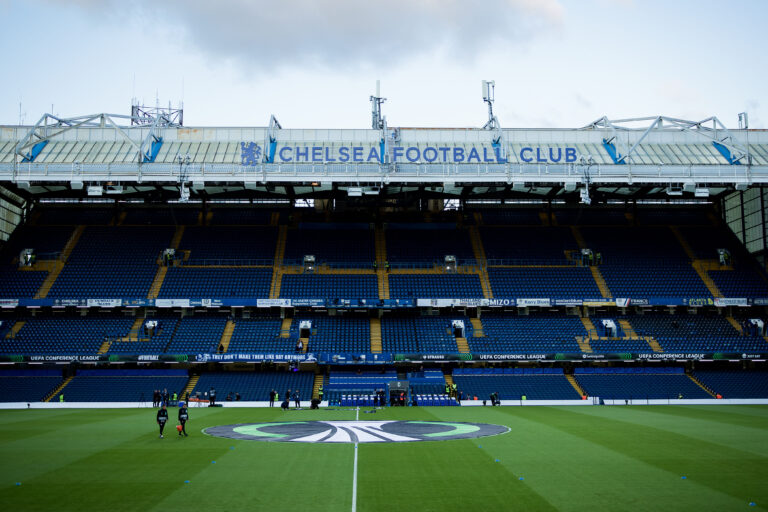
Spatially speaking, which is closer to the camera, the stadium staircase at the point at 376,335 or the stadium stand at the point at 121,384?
the stadium stand at the point at 121,384

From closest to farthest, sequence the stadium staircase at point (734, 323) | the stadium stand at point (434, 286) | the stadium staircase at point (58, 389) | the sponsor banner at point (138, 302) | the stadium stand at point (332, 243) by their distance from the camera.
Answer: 1. the stadium staircase at point (58, 389)
2. the sponsor banner at point (138, 302)
3. the stadium staircase at point (734, 323)
4. the stadium stand at point (434, 286)
5. the stadium stand at point (332, 243)

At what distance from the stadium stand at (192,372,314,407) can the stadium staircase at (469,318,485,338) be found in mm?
14954

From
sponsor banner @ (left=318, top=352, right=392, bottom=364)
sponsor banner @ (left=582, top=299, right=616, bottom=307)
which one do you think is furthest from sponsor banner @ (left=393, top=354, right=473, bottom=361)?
sponsor banner @ (left=582, top=299, right=616, bottom=307)

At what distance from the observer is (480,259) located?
59.8m

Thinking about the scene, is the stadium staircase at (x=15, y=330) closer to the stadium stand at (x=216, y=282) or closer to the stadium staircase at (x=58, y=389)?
the stadium staircase at (x=58, y=389)

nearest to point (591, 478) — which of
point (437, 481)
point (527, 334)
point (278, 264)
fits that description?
point (437, 481)

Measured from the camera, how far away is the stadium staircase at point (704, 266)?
183 feet

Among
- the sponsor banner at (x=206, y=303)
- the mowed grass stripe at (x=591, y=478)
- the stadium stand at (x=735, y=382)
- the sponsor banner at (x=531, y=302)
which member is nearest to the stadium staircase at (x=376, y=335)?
the sponsor banner at (x=531, y=302)

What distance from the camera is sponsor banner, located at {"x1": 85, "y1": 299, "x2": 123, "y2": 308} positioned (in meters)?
51.8

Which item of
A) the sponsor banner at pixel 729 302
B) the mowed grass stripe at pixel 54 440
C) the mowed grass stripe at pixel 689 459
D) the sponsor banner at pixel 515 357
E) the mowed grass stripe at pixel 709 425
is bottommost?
the mowed grass stripe at pixel 709 425

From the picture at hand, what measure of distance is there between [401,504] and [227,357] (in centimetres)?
3822

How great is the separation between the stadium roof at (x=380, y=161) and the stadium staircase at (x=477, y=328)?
492 inches

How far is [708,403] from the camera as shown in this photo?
147 feet

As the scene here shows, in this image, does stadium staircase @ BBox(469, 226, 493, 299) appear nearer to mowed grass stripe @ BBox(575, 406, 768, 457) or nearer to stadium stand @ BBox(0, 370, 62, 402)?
mowed grass stripe @ BBox(575, 406, 768, 457)
